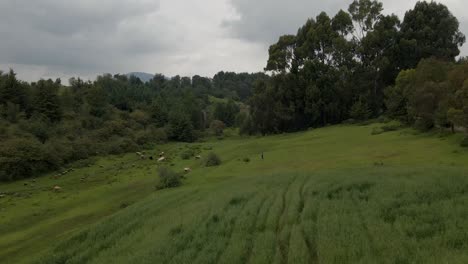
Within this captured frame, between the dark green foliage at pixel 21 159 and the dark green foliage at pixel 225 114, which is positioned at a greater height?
the dark green foliage at pixel 225 114

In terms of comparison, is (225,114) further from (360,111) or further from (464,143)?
(464,143)

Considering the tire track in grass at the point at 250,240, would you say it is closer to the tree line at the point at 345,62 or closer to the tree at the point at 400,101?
the tree at the point at 400,101

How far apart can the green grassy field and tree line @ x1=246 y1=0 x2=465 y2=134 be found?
33.9 m

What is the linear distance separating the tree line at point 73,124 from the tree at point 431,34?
28.2 m

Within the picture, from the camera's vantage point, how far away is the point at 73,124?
68750 millimetres

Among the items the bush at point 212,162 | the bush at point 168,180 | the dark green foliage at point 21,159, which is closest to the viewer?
the bush at point 168,180

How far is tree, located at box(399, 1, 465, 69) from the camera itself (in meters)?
61.4

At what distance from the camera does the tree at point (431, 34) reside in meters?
61.4

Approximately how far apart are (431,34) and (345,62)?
13.8m

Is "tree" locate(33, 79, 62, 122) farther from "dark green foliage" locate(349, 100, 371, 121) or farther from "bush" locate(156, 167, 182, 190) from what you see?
"dark green foliage" locate(349, 100, 371, 121)

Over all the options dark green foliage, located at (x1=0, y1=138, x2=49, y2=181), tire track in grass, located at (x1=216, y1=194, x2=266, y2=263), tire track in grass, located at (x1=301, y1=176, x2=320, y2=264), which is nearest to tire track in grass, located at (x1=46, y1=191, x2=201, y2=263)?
tire track in grass, located at (x1=216, y1=194, x2=266, y2=263)

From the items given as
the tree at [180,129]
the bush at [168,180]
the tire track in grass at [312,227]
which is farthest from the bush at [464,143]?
the tree at [180,129]

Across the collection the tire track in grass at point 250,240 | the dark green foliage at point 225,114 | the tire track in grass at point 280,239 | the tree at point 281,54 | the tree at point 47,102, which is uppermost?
the tree at point 281,54

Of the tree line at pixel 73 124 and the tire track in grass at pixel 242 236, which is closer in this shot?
the tire track in grass at pixel 242 236
